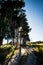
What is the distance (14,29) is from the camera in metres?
50.6

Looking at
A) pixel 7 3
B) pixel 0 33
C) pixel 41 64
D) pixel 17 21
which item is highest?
pixel 7 3

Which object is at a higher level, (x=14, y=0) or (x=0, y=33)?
(x=14, y=0)

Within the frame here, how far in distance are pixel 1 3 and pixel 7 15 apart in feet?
10.7

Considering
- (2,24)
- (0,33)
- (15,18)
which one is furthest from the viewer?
(15,18)

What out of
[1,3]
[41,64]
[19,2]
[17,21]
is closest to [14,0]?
[19,2]

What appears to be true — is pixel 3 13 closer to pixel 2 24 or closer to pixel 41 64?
pixel 2 24

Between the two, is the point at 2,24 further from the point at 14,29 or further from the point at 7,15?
the point at 14,29

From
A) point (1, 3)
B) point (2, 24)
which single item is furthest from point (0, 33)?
point (1, 3)

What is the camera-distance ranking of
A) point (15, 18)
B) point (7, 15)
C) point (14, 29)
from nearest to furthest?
point (7, 15), point (15, 18), point (14, 29)

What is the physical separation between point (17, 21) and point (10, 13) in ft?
19.2

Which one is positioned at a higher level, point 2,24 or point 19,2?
point 19,2

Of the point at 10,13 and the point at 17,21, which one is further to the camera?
the point at 17,21

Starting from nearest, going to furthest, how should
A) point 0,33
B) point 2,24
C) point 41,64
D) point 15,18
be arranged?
point 41,64
point 2,24
point 0,33
point 15,18

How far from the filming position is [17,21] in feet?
152
